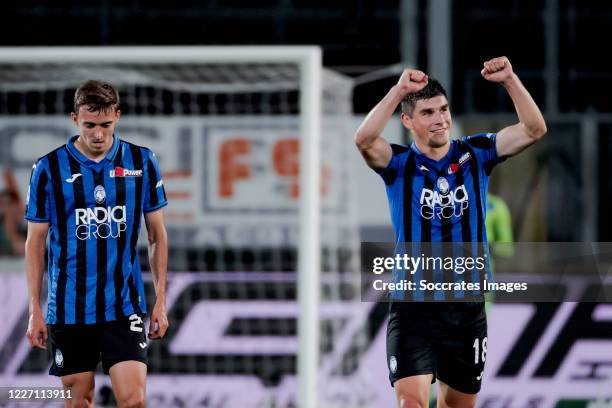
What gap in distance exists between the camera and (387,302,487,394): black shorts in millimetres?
4141

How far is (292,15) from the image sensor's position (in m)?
11.2

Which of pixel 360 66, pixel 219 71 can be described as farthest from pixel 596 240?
pixel 219 71

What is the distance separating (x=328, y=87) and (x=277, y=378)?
1.57 metres

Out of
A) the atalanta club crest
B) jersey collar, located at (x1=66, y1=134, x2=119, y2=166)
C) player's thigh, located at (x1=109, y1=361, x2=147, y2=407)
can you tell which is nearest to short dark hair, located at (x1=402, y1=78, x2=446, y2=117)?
the atalanta club crest

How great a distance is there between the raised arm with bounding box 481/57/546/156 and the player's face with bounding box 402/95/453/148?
185mm

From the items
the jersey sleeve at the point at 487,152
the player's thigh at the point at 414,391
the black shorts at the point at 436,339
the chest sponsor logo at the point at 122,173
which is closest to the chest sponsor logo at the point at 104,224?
the chest sponsor logo at the point at 122,173

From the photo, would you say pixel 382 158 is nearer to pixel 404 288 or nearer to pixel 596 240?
pixel 404 288

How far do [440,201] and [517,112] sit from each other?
0.37 meters

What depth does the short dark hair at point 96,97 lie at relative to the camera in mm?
3977

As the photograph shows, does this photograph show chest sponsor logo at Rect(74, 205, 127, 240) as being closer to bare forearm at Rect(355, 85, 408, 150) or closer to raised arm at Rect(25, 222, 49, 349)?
raised arm at Rect(25, 222, 49, 349)

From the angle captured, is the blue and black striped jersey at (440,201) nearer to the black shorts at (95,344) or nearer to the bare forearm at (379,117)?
the bare forearm at (379,117)

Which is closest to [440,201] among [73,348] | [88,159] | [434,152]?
[434,152]

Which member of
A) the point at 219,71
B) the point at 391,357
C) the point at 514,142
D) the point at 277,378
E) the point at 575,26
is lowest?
the point at 277,378

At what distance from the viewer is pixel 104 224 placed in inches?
162
